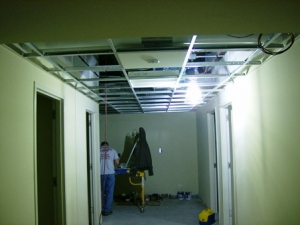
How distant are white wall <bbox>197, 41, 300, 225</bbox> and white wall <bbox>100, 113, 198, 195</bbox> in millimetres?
4074

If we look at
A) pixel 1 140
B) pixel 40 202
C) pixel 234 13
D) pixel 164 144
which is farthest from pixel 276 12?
pixel 164 144

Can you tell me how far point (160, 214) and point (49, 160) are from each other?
3.21m

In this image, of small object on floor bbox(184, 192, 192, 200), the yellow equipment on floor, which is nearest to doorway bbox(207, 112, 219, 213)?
the yellow equipment on floor

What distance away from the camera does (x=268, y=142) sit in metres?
2.62

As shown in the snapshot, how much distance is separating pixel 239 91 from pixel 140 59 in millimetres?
1605

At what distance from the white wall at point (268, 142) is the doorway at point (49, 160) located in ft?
7.40

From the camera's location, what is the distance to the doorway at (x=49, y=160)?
11.0ft

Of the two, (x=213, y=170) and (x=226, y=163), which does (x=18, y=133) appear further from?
(x=213, y=170)

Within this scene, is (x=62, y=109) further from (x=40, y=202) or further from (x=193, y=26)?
(x=193, y=26)

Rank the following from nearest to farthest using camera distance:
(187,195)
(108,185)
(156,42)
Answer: (156,42) < (108,185) < (187,195)

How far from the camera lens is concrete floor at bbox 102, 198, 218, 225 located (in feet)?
18.0

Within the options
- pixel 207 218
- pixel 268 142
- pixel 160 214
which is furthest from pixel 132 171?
pixel 268 142

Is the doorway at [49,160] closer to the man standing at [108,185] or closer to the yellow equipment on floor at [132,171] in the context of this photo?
the man standing at [108,185]

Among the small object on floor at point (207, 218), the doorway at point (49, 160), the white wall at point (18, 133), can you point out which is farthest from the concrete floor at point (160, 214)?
the white wall at point (18, 133)
